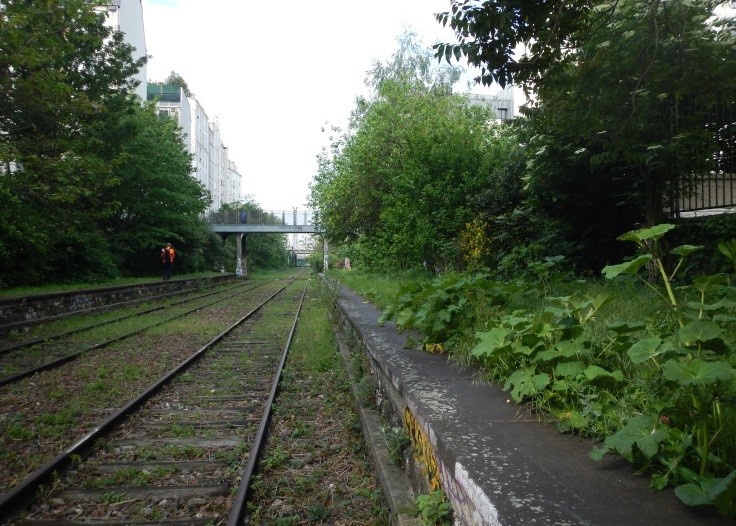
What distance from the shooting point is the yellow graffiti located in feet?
8.19

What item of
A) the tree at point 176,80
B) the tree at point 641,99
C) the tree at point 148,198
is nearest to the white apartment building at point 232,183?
the tree at point 176,80

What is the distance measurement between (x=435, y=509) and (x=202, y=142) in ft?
246

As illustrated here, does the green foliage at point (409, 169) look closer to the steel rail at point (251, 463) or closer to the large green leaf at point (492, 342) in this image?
the steel rail at point (251, 463)

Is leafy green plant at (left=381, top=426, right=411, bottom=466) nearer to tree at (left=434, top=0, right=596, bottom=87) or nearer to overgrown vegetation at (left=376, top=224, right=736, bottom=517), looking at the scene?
overgrown vegetation at (left=376, top=224, right=736, bottom=517)

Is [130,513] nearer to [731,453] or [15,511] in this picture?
[15,511]

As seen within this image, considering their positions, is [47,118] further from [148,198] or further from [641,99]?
[641,99]

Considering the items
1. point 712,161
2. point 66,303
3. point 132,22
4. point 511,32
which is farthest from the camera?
point 132,22

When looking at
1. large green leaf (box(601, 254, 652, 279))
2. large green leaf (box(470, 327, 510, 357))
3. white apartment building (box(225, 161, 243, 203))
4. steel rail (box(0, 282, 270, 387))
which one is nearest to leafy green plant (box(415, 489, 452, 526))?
large green leaf (box(470, 327, 510, 357))

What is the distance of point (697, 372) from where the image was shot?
71.4 inches

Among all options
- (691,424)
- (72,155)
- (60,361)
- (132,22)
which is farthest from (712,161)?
(132,22)

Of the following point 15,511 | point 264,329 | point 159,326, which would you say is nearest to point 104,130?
point 159,326

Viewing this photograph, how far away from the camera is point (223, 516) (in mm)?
3469

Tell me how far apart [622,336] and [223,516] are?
2.70 meters

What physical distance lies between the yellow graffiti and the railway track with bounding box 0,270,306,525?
1.25 m
